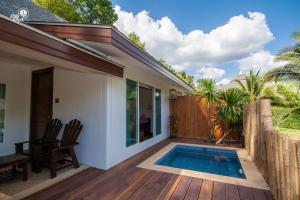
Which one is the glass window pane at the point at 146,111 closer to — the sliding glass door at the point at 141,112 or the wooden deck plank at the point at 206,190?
the sliding glass door at the point at 141,112

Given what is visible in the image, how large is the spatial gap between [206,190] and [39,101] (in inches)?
196

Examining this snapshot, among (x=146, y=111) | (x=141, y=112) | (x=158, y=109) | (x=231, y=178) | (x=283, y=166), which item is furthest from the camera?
(x=158, y=109)

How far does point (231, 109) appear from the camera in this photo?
6.61m

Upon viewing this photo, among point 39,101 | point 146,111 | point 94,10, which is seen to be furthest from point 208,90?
point 94,10

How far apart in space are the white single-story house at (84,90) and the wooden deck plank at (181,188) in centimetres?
165

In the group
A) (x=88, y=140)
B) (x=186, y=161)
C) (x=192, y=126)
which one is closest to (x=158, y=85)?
(x=192, y=126)

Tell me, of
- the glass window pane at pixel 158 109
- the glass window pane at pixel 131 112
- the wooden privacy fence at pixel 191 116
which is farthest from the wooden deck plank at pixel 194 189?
the wooden privacy fence at pixel 191 116

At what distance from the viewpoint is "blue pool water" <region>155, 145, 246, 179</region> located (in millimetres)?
4062

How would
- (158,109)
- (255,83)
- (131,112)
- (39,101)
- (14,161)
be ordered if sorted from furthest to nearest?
(255,83), (158,109), (39,101), (131,112), (14,161)

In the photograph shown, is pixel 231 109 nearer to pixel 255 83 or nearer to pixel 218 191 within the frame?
pixel 218 191

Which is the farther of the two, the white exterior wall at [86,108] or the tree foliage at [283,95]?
the tree foliage at [283,95]

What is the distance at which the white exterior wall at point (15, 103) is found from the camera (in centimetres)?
463

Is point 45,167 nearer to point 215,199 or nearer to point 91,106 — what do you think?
point 91,106

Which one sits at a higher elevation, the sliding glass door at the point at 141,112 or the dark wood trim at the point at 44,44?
the dark wood trim at the point at 44,44
